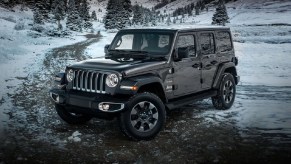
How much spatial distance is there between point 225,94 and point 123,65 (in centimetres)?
361

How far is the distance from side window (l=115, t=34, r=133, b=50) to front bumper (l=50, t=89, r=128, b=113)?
183cm

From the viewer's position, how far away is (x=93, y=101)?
5.91 meters

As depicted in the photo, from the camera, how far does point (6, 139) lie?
6270mm

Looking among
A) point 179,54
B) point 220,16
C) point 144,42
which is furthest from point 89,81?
point 220,16

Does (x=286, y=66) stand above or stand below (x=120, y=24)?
below

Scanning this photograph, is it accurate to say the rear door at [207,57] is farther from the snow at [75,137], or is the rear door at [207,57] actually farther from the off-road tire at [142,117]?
the snow at [75,137]

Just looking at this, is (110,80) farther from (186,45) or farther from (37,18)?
(37,18)

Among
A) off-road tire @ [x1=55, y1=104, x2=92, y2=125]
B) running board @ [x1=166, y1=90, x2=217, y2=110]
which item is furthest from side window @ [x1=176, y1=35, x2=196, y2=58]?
off-road tire @ [x1=55, y1=104, x2=92, y2=125]

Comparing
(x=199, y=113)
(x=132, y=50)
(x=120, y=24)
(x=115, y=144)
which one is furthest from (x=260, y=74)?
(x=120, y=24)

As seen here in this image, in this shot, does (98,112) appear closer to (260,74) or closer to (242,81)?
(242,81)

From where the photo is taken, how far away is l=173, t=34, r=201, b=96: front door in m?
7.00

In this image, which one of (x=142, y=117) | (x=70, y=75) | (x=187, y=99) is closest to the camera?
(x=142, y=117)

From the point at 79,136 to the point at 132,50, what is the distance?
2106 millimetres

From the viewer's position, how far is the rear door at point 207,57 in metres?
7.84
